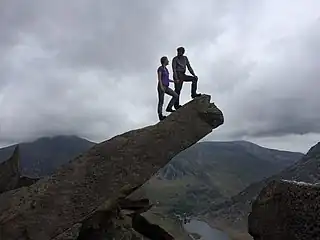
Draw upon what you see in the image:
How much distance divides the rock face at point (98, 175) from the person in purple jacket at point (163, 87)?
1.15 m

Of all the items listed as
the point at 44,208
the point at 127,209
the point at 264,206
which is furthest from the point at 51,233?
the point at 264,206

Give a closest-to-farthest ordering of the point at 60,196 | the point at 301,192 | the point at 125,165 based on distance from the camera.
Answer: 1. the point at 301,192
2. the point at 60,196
3. the point at 125,165

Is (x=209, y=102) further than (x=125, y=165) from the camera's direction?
Yes

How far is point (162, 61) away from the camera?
71.6ft

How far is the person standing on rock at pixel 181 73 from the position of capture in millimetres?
22141

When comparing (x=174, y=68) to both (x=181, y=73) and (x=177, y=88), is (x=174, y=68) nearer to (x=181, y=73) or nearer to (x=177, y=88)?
(x=181, y=73)

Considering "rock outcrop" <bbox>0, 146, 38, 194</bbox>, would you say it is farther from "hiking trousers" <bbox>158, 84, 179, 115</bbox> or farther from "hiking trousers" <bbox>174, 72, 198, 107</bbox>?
"hiking trousers" <bbox>174, 72, 198, 107</bbox>

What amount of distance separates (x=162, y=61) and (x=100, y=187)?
22.3 ft

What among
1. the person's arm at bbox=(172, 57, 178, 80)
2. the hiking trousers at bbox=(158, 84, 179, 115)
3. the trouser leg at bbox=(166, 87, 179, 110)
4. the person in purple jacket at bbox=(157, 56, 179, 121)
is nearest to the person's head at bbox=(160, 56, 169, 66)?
the person in purple jacket at bbox=(157, 56, 179, 121)

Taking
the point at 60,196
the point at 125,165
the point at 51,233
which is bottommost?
the point at 51,233

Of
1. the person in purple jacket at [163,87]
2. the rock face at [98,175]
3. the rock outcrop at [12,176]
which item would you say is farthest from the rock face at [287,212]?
the rock outcrop at [12,176]

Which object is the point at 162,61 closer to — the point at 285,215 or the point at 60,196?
the point at 60,196

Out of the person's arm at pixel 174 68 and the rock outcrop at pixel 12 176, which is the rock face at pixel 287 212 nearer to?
the person's arm at pixel 174 68

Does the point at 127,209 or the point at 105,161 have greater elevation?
the point at 105,161
